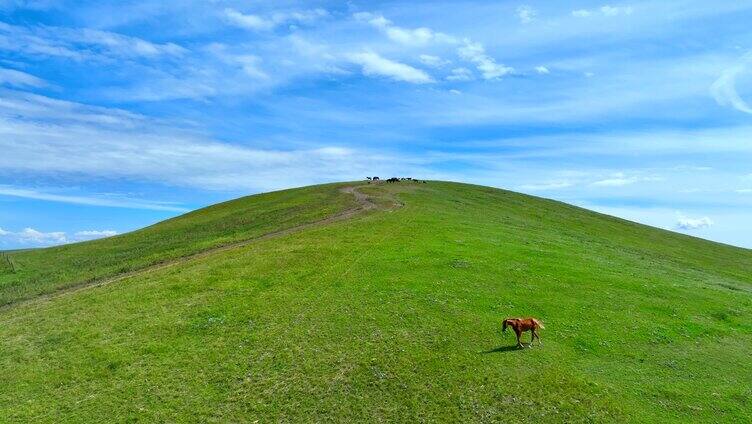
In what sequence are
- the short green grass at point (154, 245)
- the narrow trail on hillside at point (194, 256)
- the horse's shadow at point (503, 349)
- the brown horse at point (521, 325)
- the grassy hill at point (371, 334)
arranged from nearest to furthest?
1. the grassy hill at point (371, 334)
2. the horse's shadow at point (503, 349)
3. the brown horse at point (521, 325)
4. the narrow trail on hillside at point (194, 256)
5. the short green grass at point (154, 245)

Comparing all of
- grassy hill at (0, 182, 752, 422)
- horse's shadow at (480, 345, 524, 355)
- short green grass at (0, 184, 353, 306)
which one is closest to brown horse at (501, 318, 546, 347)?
horse's shadow at (480, 345, 524, 355)

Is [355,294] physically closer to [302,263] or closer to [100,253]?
[302,263]

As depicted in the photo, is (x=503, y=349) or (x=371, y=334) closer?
(x=503, y=349)

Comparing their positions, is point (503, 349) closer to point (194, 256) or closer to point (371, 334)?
point (371, 334)

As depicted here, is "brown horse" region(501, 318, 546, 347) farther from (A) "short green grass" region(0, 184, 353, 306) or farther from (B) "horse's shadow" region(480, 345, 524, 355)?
(A) "short green grass" region(0, 184, 353, 306)

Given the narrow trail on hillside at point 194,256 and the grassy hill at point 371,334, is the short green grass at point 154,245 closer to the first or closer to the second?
the grassy hill at point 371,334

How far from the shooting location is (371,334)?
2747 centimetres

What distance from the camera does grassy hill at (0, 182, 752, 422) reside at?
21.6m

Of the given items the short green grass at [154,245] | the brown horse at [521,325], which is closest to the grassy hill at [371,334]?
the short green grass at [154,245]

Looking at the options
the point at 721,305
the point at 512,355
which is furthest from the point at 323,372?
the point at 721,305

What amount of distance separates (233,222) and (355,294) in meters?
40.7

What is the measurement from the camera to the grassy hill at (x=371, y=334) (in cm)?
2161

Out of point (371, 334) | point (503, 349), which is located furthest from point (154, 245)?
point (503, 349)

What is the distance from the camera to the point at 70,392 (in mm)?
22797
